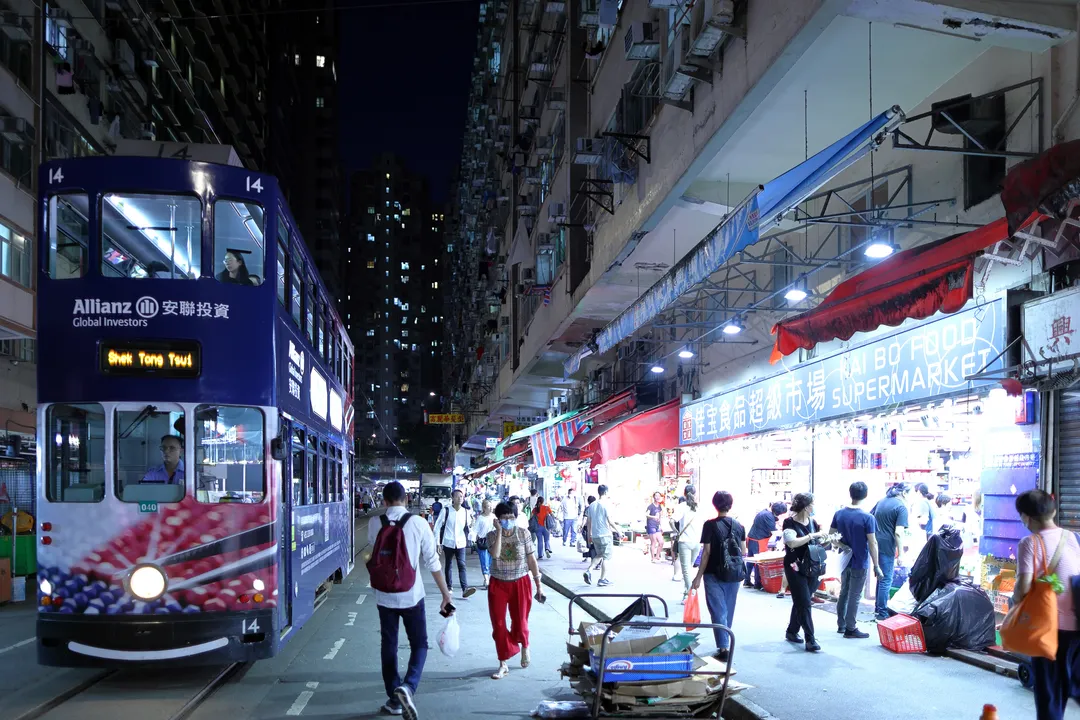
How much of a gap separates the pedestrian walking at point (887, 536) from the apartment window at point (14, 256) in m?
18.9

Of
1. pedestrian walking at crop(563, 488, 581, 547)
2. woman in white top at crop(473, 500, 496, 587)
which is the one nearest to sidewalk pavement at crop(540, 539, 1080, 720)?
woman in white top at crop(473, 500, 496, 587)

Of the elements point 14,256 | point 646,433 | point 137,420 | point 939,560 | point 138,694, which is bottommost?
point 138,694

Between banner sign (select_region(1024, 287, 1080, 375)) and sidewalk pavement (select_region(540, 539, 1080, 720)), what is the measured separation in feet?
9.10

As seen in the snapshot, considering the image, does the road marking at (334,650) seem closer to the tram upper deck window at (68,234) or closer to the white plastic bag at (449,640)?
the white plastic bag at (449,640)

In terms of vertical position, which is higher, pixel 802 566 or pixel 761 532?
pixel 802 566

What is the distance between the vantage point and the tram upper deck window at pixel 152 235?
9023 millimetres

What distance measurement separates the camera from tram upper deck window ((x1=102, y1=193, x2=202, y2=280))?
9.02 meters

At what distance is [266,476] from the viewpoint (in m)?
9.03

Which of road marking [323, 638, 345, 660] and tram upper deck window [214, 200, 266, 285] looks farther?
road marking [323, 638, 345, 660]

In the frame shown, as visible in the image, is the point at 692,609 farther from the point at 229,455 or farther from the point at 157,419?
the point at 157,419

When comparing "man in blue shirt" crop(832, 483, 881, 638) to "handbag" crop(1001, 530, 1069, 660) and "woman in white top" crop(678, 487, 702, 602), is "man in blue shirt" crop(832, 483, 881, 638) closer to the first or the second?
"woman in white top" crop(678, 487, 702, 602)

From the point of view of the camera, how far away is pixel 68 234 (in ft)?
29.4

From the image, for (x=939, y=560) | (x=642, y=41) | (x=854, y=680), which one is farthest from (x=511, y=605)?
(x=642, y=41)

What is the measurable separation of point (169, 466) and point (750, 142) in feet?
25.4
